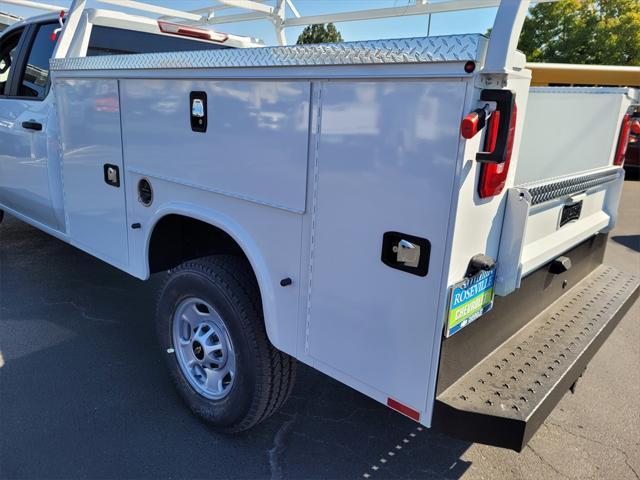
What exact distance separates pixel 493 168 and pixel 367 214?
0.44 metres

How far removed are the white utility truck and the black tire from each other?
1 cm

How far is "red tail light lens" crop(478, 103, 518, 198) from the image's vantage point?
1589 mm

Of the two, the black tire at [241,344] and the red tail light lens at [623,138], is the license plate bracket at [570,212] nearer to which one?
the red tail light lens at [623,138]

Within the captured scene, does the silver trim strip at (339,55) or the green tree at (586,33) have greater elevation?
the green tree at (586,33)

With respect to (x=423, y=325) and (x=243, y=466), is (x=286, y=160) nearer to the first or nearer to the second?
(x=423, y=325)

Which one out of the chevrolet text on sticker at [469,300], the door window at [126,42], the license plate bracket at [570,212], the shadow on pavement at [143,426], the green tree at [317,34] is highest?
the green tree at [317,34]

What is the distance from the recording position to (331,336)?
6.73 ft

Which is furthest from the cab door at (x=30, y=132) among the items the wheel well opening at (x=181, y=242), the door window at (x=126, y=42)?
the wheel well opening at (x=181, y=242)

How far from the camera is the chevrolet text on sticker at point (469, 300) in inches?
68.1

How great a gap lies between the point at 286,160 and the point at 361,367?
2.74ft

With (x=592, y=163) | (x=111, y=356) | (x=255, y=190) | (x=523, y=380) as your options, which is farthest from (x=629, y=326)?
(x=111, y=356)

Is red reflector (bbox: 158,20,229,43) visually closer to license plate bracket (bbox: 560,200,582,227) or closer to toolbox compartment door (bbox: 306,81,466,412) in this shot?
toolbox compartment door (bbox: 306,81,466,412)

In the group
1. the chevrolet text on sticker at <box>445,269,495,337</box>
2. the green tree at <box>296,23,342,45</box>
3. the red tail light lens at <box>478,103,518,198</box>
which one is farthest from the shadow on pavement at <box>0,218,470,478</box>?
the green tree at <box>296,23,342,45</box>

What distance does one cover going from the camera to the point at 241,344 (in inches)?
95.3
